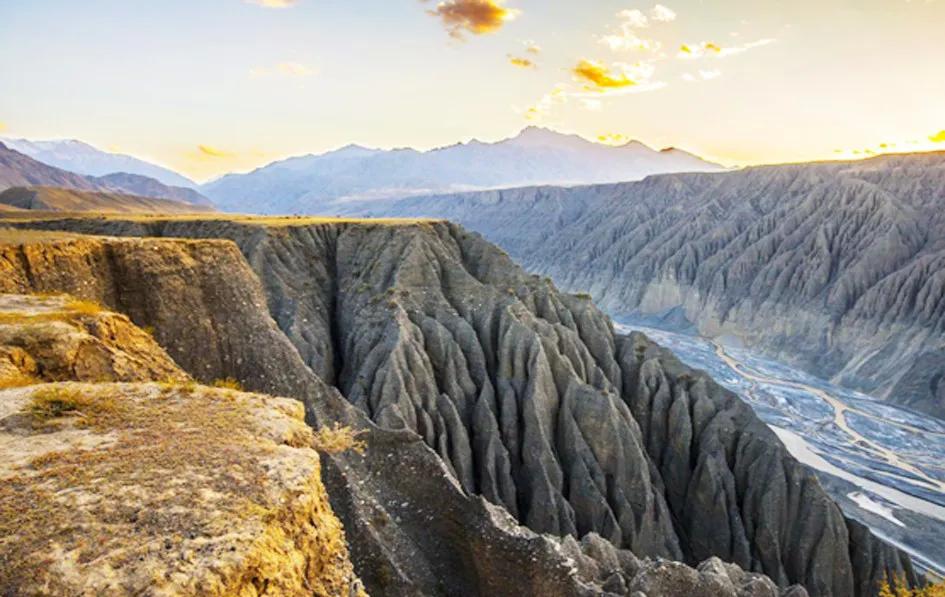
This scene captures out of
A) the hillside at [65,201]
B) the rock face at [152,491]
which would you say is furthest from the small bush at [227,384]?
the hillside at [65,201]

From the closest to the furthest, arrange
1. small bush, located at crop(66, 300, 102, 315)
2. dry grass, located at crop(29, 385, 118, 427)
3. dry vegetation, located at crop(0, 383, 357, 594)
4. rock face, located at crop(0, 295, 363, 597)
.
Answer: rock face, located at crop(0, 295, 363, 597) < dry vegetation, located at crop(0, 383, 357, 594) < dry grass, located at crop(29, 385, 118, 427) < small bush, located at crop(66, 300, 102, 315)

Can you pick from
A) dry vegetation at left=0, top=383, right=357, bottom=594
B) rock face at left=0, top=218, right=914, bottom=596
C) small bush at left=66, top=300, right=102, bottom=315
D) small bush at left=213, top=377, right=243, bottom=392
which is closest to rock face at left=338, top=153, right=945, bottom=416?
rock face at left=0, top=218, right=914, bottom=596

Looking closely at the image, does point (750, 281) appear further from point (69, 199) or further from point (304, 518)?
point (69, 199)

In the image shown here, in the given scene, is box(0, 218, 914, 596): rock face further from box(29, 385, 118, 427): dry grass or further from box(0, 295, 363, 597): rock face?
box(29, 385, 118, 427): dry grass

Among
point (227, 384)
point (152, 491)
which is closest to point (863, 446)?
point (227, 384)

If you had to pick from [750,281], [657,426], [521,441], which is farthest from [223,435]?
[750,281]
